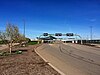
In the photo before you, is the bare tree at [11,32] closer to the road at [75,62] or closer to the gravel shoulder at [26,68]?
the road at [75,62]

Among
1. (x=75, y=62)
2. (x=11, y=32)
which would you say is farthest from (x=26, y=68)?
(x=11, y=32)

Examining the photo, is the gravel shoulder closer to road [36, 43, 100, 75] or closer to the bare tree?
road [36, 43, 100, 75]

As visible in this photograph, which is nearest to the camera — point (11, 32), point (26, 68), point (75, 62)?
point (26, 68)

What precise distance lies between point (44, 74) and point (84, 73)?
2347mm

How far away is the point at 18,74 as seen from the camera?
31.1 feet

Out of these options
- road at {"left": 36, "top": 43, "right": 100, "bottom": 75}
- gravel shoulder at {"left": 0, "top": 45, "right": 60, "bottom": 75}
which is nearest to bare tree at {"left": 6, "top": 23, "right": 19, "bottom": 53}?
road at {"left": 36, "top": 43, "right": 100, "bottom": 75}

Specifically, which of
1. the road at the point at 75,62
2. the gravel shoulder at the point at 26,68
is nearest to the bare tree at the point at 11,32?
the road at the point at 75,62

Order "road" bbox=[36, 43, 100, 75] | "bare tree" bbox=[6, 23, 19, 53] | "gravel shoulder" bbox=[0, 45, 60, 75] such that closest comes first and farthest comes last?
1. "gravel shoulder" bbox=[0, 45, 60, 75]
2. "road" bbox=[36, 43, 100, 75]
3. "bare tree" bbox=[6, 23, 19, 53]

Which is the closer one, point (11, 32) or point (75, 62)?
point (75, 62)

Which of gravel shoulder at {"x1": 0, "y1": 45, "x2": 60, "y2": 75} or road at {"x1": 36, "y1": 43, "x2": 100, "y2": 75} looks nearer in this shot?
gravel shoulder at {"x1": 0, "y1": 45, "x2": 60, "y2": 75}

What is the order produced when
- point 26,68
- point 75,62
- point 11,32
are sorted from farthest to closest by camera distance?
point 11,32
point 75,62
point 26,68

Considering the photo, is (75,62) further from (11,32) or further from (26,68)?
(11,32)

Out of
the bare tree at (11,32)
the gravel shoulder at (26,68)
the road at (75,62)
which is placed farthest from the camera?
the bare tree at (11,32)

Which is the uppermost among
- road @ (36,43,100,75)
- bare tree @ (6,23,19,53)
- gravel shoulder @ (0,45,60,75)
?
bare tree @ (6,23,19,53)
